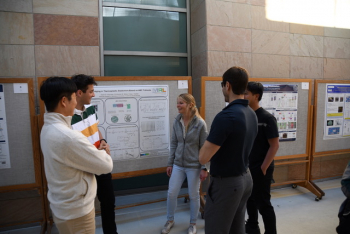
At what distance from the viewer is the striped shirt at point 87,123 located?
6.32 feet

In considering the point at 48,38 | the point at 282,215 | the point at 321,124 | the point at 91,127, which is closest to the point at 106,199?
the point at 91,127

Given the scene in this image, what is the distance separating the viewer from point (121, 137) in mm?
2822

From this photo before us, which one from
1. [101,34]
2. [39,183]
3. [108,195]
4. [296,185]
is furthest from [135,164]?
[296,185]

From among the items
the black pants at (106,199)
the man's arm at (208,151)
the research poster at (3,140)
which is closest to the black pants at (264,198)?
the man's arm at (208,151)

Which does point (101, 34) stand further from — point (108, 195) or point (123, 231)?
point (123, 231)

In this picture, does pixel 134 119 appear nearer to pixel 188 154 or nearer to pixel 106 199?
pixel 188 154

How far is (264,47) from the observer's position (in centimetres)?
381

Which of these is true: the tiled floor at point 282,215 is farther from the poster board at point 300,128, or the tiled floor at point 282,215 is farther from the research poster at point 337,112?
the research poster at point 337,112

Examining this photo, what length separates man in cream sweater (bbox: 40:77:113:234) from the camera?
3.95 feet

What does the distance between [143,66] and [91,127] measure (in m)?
1.84

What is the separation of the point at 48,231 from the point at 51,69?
1.95 meters

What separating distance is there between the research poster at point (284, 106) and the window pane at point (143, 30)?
62.6 inches

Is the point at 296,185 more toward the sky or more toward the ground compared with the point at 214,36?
more toward the ground

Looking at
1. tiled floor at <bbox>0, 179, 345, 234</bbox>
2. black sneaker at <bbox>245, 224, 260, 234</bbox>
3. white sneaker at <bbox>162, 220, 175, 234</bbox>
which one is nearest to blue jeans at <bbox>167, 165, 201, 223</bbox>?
white sneaker at <bbox>162, 220, 175, 234</bbox>
